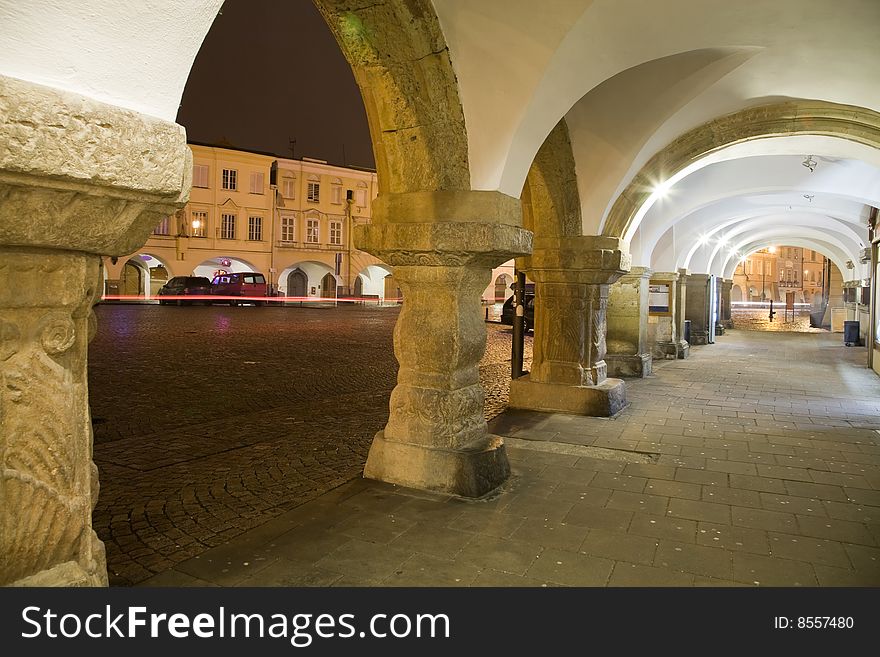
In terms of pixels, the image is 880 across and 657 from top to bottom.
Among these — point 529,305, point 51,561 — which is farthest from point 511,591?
point 529,305

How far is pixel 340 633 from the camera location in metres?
2.18

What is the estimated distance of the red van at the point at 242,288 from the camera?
29.3m

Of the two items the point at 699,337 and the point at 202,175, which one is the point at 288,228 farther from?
the point at 699,337

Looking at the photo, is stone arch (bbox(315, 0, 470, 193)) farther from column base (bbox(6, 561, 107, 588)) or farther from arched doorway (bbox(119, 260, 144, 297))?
arched doorway (bbox(119, 260, 144, 297))

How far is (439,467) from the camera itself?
12.9 ft

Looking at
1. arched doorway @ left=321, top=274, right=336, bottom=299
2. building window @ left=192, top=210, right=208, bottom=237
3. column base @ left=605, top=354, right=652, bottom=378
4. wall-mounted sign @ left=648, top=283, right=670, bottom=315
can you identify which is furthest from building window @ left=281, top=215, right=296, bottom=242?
column base @ left=605, top=354, right=652, bottom=378

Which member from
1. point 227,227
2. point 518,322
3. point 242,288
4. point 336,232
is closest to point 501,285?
point 336,232

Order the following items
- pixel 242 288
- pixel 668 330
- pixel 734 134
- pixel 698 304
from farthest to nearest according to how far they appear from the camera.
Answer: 1. pixel 242 288
2. pixel 698 304
3. pixel 668 330
4. pixel 734 134

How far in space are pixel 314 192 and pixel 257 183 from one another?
148 inches

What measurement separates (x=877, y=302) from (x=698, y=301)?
5.41m

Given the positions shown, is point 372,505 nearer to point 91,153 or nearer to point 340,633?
point 340,633

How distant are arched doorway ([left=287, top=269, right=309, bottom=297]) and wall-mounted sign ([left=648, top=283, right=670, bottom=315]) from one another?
1163 inches

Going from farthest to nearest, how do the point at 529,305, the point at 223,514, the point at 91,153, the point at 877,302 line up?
the point at 529,305 → the point at 877,302 → the point at 223,514 → the point at 91,153

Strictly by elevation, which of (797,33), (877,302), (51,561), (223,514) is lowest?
(223,514)
